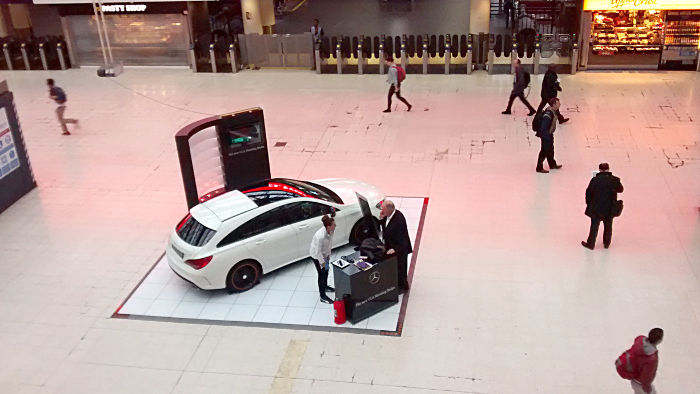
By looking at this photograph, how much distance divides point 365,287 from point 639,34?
15962 millimetres

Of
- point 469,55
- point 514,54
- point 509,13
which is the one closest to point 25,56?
point 469,55

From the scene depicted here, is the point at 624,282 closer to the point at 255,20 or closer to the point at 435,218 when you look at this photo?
the point at 435,218

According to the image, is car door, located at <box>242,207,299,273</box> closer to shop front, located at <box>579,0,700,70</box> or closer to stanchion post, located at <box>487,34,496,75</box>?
stanchion post, located at <box>487,34,496,75</box>

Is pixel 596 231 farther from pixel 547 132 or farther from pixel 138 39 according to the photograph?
pixel 138 39

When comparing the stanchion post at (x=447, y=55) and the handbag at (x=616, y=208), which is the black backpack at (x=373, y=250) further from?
the stanchion post at (x=447, y=55)

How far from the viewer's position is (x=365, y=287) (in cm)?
812

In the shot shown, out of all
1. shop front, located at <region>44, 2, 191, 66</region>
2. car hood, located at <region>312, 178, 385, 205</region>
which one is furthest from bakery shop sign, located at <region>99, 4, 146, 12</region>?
car hood, located at <region>312, 178, 385, 205</region>

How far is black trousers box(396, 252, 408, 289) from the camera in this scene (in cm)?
850

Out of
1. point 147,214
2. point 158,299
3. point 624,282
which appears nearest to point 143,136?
point 147,214

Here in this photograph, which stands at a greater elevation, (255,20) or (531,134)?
(255,20)

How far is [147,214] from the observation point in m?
11.7

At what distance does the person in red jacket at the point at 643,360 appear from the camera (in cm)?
568

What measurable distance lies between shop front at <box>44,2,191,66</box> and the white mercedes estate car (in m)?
15.0

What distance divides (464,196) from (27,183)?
8791 mm
